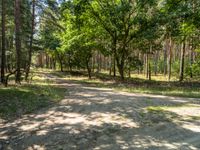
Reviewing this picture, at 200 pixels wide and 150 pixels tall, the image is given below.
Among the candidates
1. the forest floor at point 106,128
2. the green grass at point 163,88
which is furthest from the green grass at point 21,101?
the green grass at point 163,88

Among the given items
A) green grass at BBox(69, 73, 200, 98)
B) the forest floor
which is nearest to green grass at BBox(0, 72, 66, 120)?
the forest floor

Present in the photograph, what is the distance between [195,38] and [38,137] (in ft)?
77.3

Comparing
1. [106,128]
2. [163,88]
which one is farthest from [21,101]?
[163,88]

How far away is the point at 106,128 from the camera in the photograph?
31.7 feet

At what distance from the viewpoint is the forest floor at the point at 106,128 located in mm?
8377

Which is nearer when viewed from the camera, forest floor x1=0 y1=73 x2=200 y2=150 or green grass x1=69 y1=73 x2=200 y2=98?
forest floor x1=0 y1=73 x2=200 y2=150

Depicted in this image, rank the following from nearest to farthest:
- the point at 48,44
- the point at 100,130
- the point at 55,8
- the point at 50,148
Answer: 1. the point at 50,148
2. the point at 100,130
3. the point at 55,8
4. the point at 48,44

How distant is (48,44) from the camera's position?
40.8 metres

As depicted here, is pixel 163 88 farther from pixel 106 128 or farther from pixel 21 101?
pixel 106 128

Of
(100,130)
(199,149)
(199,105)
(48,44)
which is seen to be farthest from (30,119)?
(48,44)

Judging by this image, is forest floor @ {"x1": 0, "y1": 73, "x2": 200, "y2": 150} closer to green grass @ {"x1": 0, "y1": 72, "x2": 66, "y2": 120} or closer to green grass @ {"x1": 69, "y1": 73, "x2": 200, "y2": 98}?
green grass @ {"x1": 0, "y1": 72, "x2": 66, "y2": 120}

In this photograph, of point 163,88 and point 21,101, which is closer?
point 21,101

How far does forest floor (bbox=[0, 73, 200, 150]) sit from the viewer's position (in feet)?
27.5

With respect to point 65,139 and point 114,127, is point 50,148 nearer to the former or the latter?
point 65,139
